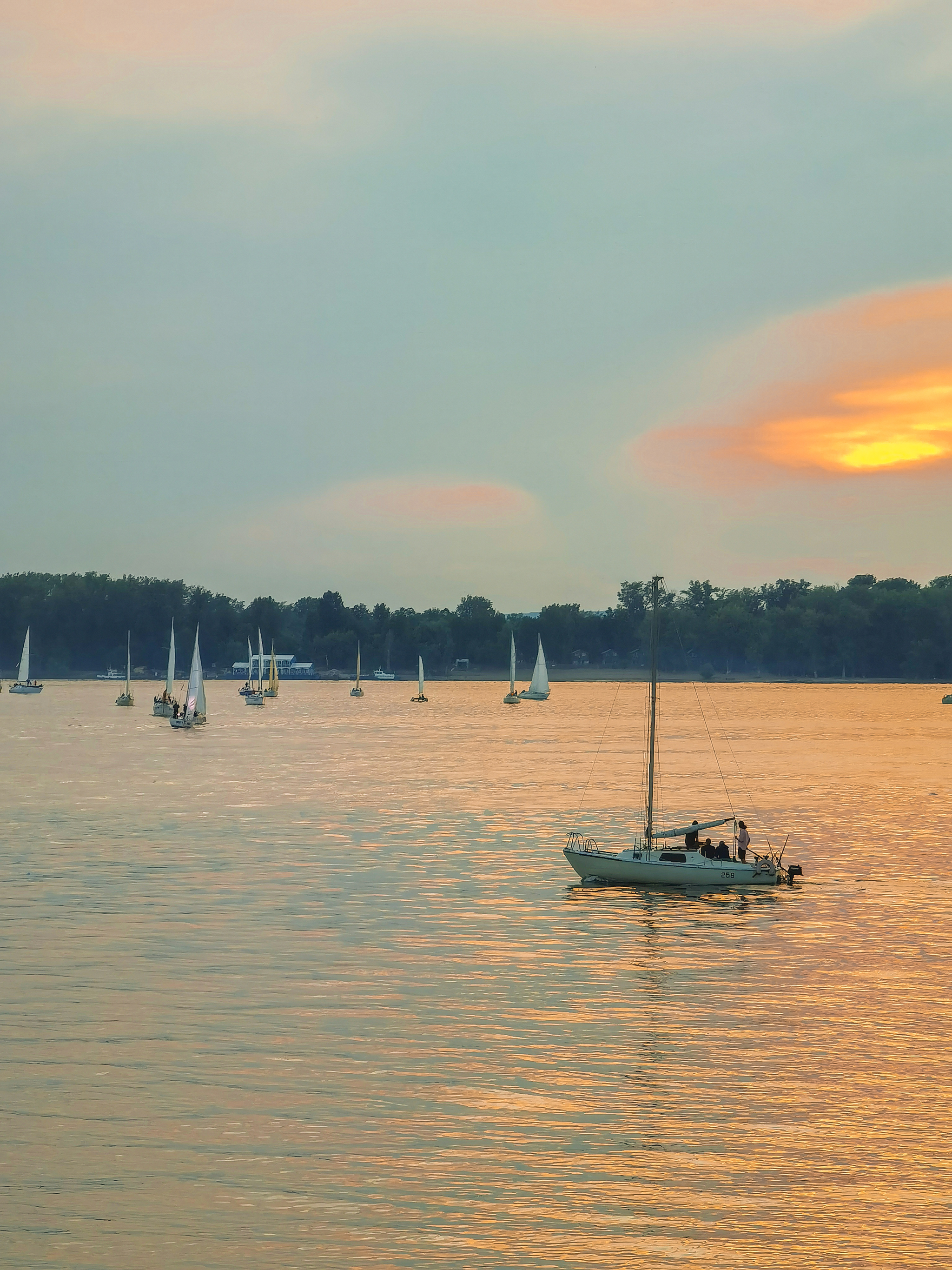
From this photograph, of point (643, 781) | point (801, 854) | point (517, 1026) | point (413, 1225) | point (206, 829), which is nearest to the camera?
point (413, 1225)

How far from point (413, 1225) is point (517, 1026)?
1428cm

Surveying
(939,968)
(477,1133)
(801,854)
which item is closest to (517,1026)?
(477,1133)

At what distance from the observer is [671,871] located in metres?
65.5

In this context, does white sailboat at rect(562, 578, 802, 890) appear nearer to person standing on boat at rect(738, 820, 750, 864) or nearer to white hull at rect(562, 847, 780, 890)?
white hull at rect(562, 847, 780, 890)

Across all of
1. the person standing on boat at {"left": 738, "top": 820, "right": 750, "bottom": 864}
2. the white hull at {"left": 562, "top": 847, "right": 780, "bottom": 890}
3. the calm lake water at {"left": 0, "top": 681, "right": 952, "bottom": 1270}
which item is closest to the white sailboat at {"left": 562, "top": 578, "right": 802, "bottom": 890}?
the white hull at {"left": 562, "top": 847, "right": 780, "bottom": 890}

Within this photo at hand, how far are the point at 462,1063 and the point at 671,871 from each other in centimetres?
3073

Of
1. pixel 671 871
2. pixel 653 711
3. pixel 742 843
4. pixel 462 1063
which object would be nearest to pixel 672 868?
pixel 671 871

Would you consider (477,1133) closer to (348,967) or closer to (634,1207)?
(634,1207)

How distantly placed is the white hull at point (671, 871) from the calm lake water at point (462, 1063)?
0.90 m

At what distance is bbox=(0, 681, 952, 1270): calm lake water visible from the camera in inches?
1013

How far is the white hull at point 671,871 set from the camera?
65500mm

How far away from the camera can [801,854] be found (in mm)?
82250

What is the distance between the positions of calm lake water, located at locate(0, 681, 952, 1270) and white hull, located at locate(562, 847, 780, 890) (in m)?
0.90

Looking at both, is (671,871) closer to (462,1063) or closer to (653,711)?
(653,711)
